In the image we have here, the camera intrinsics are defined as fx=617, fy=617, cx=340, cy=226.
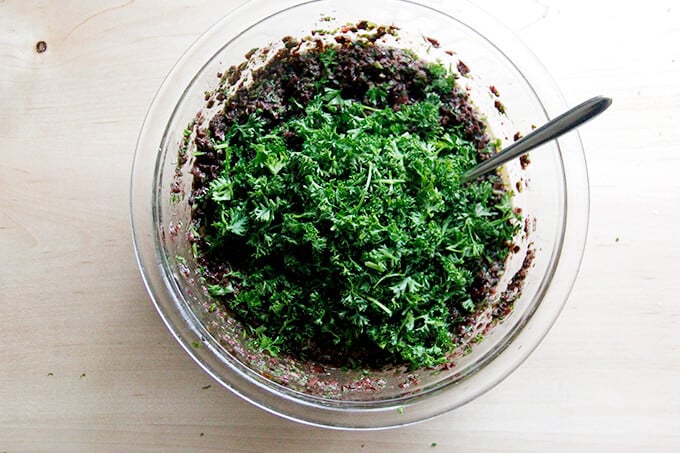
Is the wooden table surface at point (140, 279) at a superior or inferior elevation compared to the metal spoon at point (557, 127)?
inferior

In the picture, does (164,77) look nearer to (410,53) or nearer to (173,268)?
(173,268)

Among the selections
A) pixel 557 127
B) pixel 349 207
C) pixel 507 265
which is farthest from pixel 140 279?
pixel 557 127

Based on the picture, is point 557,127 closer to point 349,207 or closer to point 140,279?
point 349,207

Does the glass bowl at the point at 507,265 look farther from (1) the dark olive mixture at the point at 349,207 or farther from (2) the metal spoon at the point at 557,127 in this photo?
(2) the metal spoon at the point at 557,127

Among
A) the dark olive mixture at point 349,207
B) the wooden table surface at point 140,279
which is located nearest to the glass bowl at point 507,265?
the dark olive mixture at point 349,207

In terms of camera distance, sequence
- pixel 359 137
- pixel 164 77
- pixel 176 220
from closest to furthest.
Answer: pixel 359 137, pixel 176 220, pixel 164 77

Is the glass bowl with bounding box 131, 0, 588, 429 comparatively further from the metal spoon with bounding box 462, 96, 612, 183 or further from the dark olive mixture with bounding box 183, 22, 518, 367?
the metal spoon with bounding box 462, 96, 612, 183

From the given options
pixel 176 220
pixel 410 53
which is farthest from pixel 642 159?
pixel 176 220
